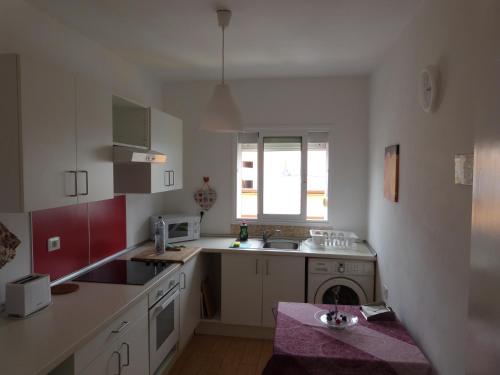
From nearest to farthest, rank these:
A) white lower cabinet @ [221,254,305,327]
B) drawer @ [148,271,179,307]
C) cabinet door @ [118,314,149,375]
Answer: cabinet door @ [118,314,149,375] → drawer @ [148,271,179,307] → white lower cabinet @ [221,254,305,327]

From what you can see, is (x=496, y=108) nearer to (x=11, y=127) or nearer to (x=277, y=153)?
(x=11, y=127)

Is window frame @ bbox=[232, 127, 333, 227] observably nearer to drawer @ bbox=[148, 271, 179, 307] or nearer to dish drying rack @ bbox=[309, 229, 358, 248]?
dish drying rack @ bbox=[309, 229, 358, 248]

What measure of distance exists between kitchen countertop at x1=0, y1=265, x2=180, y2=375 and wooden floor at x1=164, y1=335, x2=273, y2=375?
111cm

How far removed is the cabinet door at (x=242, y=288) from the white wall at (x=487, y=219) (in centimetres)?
255

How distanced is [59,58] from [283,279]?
2.57 meters

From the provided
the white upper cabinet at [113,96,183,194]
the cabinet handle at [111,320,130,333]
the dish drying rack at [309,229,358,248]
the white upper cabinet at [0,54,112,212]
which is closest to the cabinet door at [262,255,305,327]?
the dish drying rack at [309,229,358,248]

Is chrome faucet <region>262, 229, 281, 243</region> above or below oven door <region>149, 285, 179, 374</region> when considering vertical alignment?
above

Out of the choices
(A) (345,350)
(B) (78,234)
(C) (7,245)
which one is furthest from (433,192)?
(B) (78,234)

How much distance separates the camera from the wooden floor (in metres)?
2.83

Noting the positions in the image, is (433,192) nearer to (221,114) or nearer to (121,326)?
(221,114)

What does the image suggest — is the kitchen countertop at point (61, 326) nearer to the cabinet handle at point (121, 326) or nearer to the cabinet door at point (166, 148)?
the cabinet handle at point (121, 326)

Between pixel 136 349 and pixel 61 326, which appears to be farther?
pixel 136 349

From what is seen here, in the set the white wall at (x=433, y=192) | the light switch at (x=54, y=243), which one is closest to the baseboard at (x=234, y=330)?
the white wall at (x=433, y=192)

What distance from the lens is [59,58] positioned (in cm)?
229
